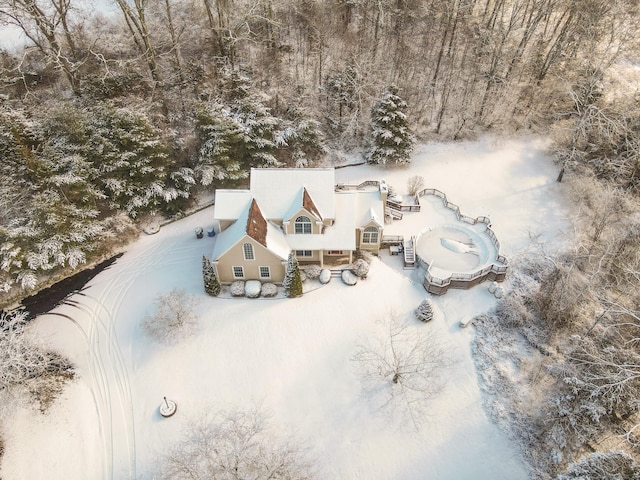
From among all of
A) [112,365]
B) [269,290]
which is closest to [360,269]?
[269,290]

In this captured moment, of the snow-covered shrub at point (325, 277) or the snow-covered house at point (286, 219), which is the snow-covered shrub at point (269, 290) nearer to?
the snow-covered house at point (286, 219)

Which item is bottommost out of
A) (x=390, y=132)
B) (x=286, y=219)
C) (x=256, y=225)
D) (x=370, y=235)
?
(x=370, y=235)

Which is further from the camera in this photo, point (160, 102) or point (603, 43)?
point (603, 43)

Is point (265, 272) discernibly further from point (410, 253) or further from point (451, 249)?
point (451, 249)

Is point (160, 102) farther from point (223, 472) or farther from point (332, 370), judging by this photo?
point (223, 472)

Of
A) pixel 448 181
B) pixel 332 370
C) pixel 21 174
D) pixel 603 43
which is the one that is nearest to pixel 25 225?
pixel 21 174

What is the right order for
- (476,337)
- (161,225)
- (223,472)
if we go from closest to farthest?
(223,472)
(476,337)
(161,225)
